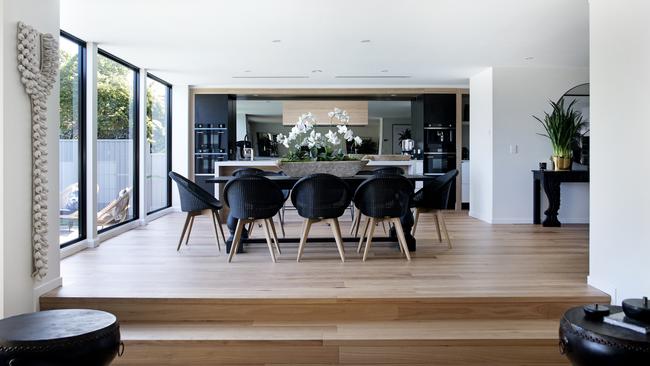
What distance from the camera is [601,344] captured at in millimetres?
2230

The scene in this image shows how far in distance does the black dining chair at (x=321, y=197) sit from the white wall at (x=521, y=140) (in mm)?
3727

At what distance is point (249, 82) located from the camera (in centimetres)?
895

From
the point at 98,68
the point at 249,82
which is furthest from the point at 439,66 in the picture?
the point at 98,68

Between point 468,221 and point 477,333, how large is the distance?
4.75 m

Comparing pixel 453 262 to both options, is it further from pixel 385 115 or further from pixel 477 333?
pixel 385 115

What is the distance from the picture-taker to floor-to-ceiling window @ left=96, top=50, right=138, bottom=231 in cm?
632

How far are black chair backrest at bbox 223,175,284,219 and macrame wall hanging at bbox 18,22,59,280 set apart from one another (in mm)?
1502

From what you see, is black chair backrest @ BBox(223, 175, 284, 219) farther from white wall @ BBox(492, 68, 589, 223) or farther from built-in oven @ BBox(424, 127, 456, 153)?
built-in oven @ BBox(424, 127, 456, 153)

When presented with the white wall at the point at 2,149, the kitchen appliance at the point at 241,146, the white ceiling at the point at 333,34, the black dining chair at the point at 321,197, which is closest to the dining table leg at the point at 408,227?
the black dining chair at the point at 321,197

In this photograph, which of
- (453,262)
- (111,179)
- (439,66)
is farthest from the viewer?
(439,66)

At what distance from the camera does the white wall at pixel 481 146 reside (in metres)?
7.71

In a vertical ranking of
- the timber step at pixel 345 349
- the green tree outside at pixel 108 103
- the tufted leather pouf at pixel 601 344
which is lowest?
the timber step at pixel 345 349

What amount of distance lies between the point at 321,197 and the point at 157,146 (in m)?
4.94

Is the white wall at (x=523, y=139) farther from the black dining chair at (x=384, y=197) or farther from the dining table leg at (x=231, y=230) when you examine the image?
the dining table leg at (x=231, y=230)
